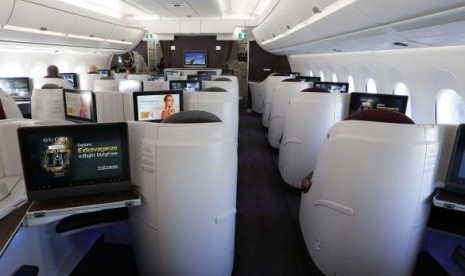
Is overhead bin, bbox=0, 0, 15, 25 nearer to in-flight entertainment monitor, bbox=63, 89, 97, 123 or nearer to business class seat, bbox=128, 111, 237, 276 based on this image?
in-flight entertainment monitor, bbox=63, 89, 97, 123

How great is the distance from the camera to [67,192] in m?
2.26

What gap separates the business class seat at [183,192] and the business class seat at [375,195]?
91 cm

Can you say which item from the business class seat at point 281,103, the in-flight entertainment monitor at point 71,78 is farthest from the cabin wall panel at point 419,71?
the in-flight entertainment monitor at point 71,78

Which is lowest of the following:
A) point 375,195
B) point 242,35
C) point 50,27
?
point 375,195

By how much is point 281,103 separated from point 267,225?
3521 millimetres

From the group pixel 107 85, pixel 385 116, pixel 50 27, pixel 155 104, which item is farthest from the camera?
pixel 107 85

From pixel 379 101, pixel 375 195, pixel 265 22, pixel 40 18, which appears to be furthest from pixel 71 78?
pixel 375 195

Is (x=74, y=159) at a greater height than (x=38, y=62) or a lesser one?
lesser

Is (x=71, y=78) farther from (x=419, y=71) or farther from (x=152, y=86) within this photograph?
(x=419, y=71)

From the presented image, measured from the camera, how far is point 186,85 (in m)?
7.12

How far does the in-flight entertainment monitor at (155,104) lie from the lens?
172 inches

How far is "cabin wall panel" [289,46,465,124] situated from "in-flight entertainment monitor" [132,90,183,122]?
353cm

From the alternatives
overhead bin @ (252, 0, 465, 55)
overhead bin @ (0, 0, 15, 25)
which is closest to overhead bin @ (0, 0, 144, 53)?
overhead bin @ (0, 0, 15, 25)

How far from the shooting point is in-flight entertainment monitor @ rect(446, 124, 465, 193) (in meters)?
2.36
